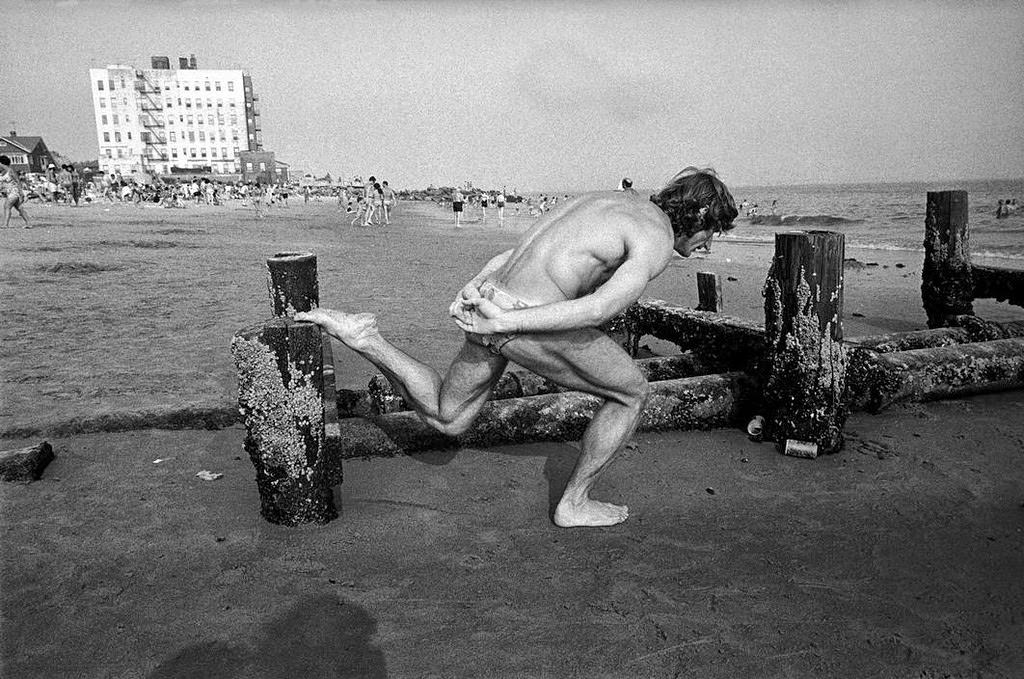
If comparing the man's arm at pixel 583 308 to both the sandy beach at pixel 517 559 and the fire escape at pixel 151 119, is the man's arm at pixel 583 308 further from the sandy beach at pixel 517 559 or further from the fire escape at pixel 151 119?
the fire escape at pixel 151 119

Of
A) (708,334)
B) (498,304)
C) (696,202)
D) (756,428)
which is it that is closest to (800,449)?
(756,428)

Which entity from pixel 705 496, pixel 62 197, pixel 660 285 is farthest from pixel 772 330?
pixel 62 197

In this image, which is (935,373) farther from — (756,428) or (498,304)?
(498,304)

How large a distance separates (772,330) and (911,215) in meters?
41.1

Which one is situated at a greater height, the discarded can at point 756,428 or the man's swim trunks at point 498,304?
the man's swim trunks at point 498,304

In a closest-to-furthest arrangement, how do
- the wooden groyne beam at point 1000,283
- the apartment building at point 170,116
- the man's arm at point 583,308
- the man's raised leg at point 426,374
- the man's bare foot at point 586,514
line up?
the man's arm at point 583,308 < the man's raised leg at point 426,374 < the man's bare foot at point 586,514 < the wooden groyne beam at point 1000,283 < the apartment building at point 170,116

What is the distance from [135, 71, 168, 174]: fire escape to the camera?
104 metres

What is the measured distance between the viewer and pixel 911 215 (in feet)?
127

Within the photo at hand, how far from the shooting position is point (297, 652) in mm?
2561

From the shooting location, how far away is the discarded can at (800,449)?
14.5 ft

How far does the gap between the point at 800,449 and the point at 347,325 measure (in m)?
3.05

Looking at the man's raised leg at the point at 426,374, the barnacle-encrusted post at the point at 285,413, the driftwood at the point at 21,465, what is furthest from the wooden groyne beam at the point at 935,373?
the driftwood at the point at 21,465

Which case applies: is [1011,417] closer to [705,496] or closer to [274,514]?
[705,496]

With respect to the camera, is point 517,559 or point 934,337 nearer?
point 517,559
